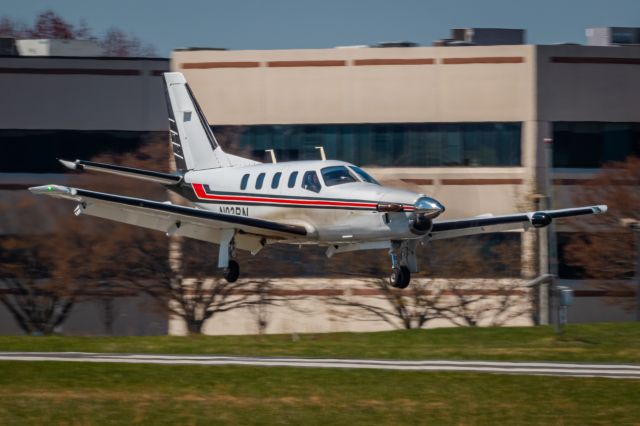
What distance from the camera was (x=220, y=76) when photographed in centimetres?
4766

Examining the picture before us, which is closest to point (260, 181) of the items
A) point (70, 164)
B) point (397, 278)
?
point (397, 278)

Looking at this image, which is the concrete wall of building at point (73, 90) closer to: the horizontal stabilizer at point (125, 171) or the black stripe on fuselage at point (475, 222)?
the horizontal stabilizer at point (125, 171)

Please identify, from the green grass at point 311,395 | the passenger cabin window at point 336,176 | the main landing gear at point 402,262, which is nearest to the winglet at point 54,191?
the green grass at point 311,395

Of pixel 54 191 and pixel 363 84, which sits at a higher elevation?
pixel 363 84

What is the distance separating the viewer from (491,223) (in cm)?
2888

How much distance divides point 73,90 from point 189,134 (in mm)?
16808

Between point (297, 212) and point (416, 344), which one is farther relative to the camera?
point (416, 344)

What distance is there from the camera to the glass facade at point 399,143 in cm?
4647

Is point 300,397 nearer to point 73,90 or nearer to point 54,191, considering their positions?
point 54,191

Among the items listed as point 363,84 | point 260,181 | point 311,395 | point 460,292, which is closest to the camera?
point 311,395

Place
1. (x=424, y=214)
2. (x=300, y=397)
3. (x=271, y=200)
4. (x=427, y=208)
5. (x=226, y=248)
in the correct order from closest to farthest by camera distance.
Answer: (x=300, y=397) → (x=427, y=208) → (x=424, y=214) → (x=271, y=200) → (x=226, y=248)

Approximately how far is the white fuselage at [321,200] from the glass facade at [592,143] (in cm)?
2055

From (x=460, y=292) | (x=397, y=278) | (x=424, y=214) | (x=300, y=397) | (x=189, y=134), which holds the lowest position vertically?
(x=300, y=397)

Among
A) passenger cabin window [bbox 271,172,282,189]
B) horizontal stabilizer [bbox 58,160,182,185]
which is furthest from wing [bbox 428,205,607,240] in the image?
horizontal stabilizer [bbox 58,160,182,185]
